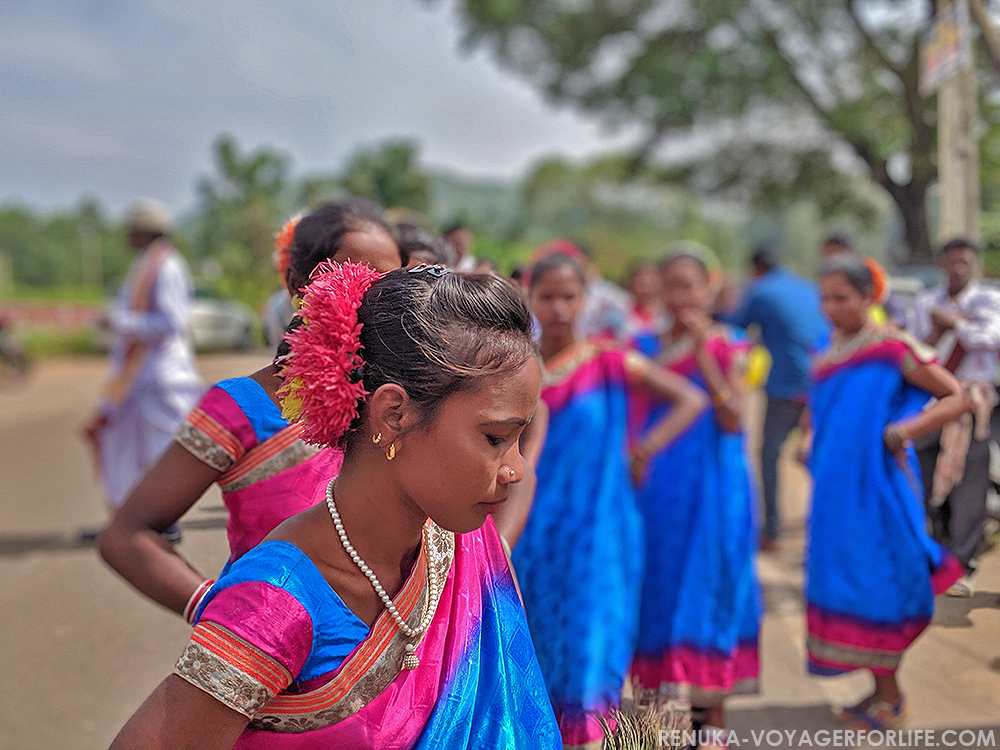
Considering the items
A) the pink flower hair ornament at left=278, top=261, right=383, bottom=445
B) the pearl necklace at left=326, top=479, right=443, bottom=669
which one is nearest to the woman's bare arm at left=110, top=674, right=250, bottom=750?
the pearl necklace at left=326, top=479, right=443, bottom=669

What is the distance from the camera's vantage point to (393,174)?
2531 cm

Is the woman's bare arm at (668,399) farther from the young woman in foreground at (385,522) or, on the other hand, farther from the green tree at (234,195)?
the green tree at (234,195)

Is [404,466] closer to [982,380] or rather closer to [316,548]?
[316,548]

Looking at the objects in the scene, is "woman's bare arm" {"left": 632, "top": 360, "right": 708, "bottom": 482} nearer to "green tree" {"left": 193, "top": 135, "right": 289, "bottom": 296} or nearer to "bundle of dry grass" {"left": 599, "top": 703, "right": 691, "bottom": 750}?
"bundle of dry grass" {"left": 599, "top": 703, "right": 691, "bottom": 750}

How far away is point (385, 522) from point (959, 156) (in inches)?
163

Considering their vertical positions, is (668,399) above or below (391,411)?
below

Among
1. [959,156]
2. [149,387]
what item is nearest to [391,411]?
[959,156]

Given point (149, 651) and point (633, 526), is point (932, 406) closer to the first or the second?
point (633, 526)

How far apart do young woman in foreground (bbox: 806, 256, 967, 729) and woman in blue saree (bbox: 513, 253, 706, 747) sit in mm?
639

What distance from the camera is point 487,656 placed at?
5.04ft

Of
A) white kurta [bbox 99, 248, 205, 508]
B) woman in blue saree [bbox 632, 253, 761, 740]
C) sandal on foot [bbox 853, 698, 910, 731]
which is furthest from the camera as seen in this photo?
white kurta [bbox 99, 248, 205, 508]

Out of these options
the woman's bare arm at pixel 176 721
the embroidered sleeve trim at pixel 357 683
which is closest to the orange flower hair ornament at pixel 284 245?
the embroidered sleeve trim at pixel 357 683

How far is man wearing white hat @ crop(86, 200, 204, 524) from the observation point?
578 cm

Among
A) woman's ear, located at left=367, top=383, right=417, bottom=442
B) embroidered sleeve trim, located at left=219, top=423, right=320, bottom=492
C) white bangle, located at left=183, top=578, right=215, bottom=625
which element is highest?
woman's ear, located at left=367, top=383, right=417, bottom=442
